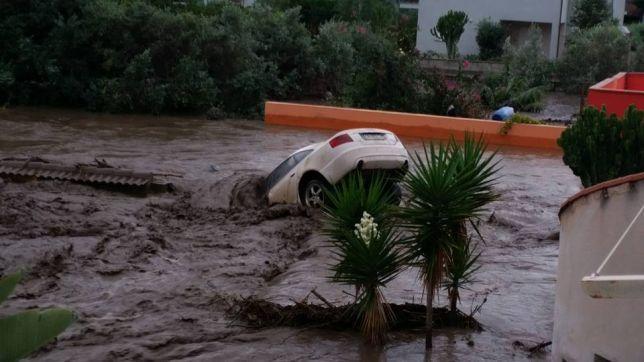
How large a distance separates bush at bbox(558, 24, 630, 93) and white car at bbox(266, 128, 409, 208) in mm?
22400

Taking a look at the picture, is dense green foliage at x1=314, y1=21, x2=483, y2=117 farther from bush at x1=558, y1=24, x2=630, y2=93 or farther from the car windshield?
the car windshield

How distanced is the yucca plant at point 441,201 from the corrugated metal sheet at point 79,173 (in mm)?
7687

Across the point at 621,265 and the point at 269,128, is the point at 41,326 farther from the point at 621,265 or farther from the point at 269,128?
the point at 269,128

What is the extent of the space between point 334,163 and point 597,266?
6.02 m

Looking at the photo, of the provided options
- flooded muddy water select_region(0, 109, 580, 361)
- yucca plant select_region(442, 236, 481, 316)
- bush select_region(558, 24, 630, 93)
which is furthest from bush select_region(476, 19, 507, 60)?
yucca plant select_region(442, 236, 481, 316)

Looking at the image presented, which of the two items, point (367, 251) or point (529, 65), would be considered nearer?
point (367, 251)

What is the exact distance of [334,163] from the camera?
38.8 ft

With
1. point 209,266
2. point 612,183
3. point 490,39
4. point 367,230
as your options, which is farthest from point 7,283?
point 490,39

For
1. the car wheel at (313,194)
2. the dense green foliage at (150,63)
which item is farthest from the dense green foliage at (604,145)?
the dense green foliage at (150,63)

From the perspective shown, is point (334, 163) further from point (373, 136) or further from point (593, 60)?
point (593, 60)

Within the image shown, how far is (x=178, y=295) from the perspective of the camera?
9227mm

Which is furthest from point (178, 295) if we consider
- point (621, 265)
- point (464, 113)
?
point (464, 113)

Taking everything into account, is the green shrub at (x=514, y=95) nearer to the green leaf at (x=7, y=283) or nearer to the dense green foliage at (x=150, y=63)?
the dense green foliage at (x=150, y=63)

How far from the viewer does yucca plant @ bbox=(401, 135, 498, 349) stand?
7086mm
